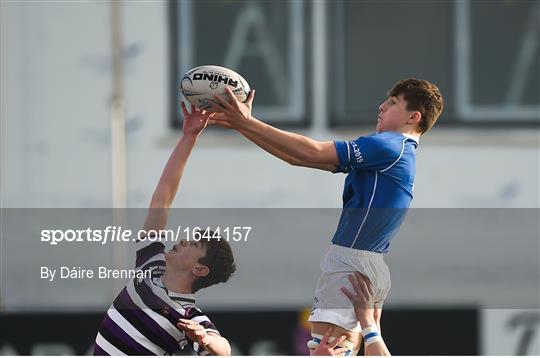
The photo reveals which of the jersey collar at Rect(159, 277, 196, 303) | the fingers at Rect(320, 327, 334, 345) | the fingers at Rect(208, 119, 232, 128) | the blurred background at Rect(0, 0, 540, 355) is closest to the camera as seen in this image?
the fingers at Rect(208, 119, 232, 128)

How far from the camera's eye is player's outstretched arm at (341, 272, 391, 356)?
652cm

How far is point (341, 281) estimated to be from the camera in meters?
Answer: 6.56

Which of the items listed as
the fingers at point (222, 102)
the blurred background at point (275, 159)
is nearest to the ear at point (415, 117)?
the fingers at point (222, 102)

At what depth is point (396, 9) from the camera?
10414 mm

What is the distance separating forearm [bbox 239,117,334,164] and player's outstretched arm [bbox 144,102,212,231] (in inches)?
21.2

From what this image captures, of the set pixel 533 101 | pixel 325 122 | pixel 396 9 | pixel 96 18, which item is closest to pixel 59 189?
pixel 96 18

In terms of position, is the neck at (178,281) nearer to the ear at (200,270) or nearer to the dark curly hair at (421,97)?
the ear at (200,270)

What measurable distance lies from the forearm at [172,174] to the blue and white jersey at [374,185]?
0.80m

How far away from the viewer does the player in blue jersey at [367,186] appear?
6395 millimetres

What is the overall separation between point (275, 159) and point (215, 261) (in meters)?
3.53

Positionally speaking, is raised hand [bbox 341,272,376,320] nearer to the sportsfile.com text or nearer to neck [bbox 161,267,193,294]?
neck [bbox 161,267,193,294]

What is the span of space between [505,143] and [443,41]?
847 millimetres

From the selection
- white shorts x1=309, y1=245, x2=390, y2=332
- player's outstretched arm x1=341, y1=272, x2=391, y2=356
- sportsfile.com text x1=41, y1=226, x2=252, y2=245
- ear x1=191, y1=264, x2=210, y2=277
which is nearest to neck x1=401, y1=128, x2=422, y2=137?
white shorts x1=309, y1=245, x2=390, y2=332

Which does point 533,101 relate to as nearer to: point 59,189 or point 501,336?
point 501,336
